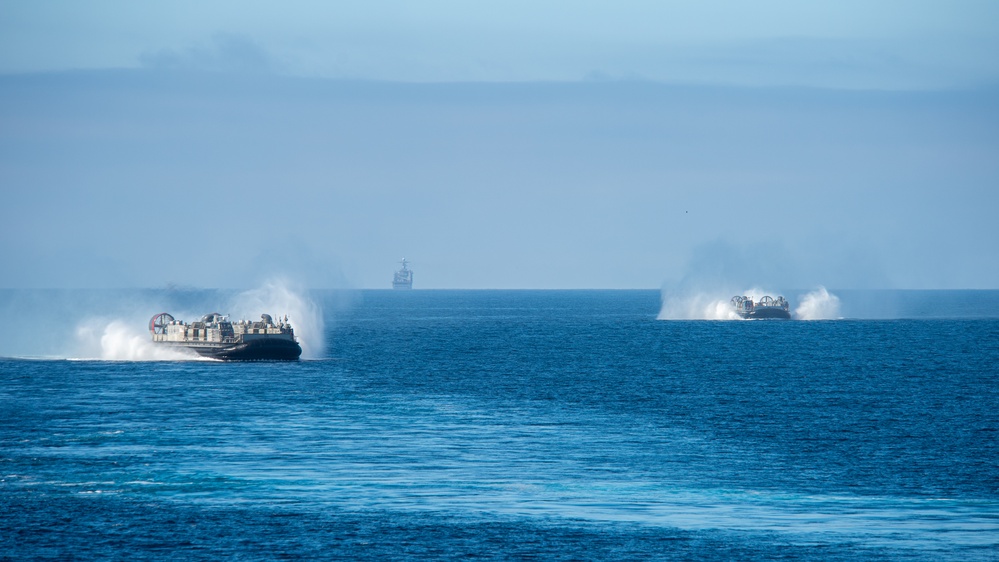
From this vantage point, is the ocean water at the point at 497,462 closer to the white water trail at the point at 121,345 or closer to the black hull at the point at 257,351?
the black hull at the point at 257,351

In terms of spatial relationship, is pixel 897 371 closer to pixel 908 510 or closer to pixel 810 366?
pixel 810 366

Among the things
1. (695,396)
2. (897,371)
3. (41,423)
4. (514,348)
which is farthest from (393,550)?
(514,348)

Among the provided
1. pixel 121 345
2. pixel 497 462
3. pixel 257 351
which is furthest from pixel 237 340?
pixel 497 462

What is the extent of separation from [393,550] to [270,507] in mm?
8303

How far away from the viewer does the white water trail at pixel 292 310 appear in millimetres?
139875

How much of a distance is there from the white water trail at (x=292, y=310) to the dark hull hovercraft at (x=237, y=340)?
1851cm

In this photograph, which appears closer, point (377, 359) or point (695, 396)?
point (695, 396)

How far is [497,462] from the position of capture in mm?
55781

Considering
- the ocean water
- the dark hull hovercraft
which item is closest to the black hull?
the dark hull hovercraft

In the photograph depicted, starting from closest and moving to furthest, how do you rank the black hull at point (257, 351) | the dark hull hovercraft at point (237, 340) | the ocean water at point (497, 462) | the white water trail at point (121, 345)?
the ocean water at point (497, 462) → the black hull at point (257, 351) → the dark hull hovercraft at point (237, 340) → the white water trail at point (121, 345)

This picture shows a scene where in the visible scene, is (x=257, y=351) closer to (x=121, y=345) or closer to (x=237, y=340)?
(x=237, y=340)

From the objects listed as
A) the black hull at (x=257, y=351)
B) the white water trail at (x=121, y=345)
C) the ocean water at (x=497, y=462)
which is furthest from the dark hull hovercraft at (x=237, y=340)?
the ocean water at (x=497, y=462)

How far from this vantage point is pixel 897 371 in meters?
110

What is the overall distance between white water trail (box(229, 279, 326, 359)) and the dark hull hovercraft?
18511 millimetres
